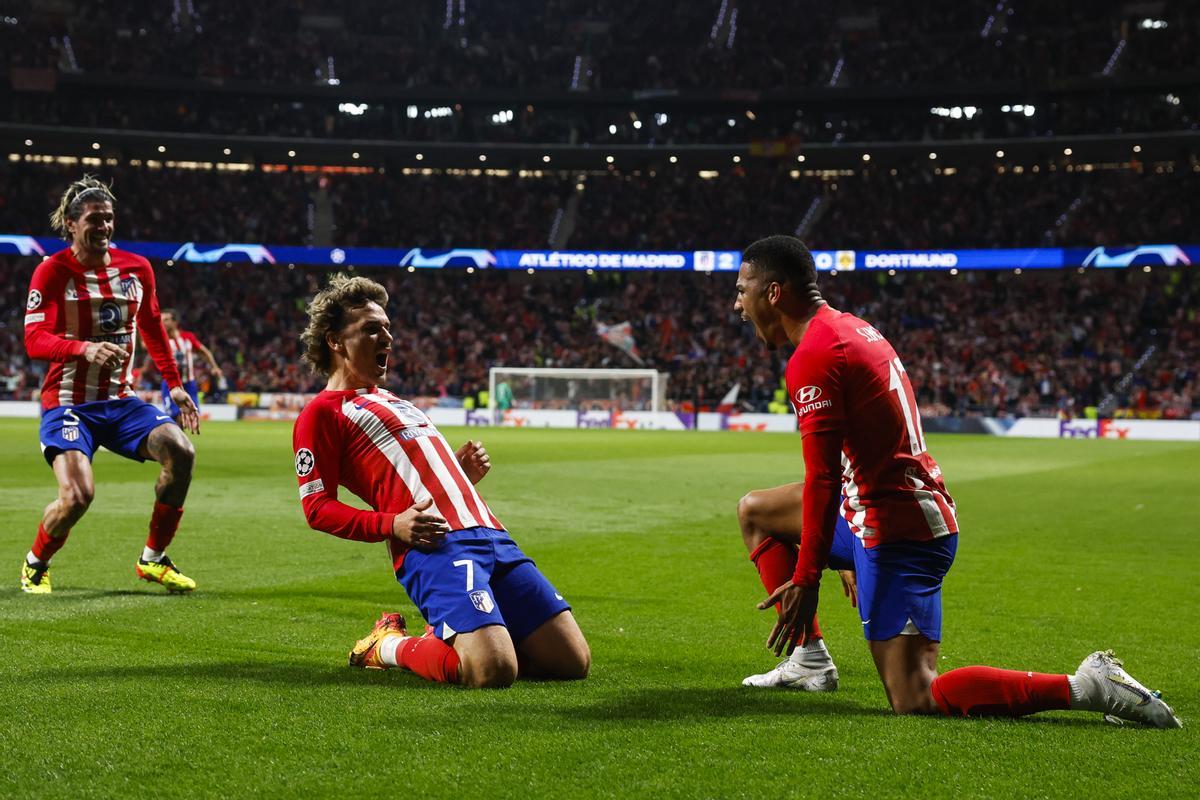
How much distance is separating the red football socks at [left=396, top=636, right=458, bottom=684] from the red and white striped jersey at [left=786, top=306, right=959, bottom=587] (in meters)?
1.78

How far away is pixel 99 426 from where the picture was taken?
27.1ft

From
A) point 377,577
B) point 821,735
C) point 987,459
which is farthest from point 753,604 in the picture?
point 987,459

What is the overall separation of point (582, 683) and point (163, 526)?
3.88m

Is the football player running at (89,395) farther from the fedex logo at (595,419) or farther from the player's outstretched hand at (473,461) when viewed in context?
the fedex logo at (595,419)

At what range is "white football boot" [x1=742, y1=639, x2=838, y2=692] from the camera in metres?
5.47

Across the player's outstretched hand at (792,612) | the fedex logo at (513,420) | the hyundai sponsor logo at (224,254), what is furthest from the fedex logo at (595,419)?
the player's outstretched hand at (792,612)

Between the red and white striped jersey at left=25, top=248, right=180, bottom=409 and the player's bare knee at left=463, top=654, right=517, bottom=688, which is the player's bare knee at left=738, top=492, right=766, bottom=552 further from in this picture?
the red and white striped jersey at left=25, top=248, right=180, bottom=409

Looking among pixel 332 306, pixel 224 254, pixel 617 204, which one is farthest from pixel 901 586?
pixel 617 204

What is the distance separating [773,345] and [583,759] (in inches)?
79.0

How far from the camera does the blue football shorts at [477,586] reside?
5332mm

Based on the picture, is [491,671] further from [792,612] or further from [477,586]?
[792,612]

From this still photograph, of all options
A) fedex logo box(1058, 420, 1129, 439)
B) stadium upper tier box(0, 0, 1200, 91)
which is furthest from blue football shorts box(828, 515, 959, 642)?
stadium upper tier box(0, 0, 1200, 91)

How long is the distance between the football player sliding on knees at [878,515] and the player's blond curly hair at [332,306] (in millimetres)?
1819

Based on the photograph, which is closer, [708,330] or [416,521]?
[416,521]
